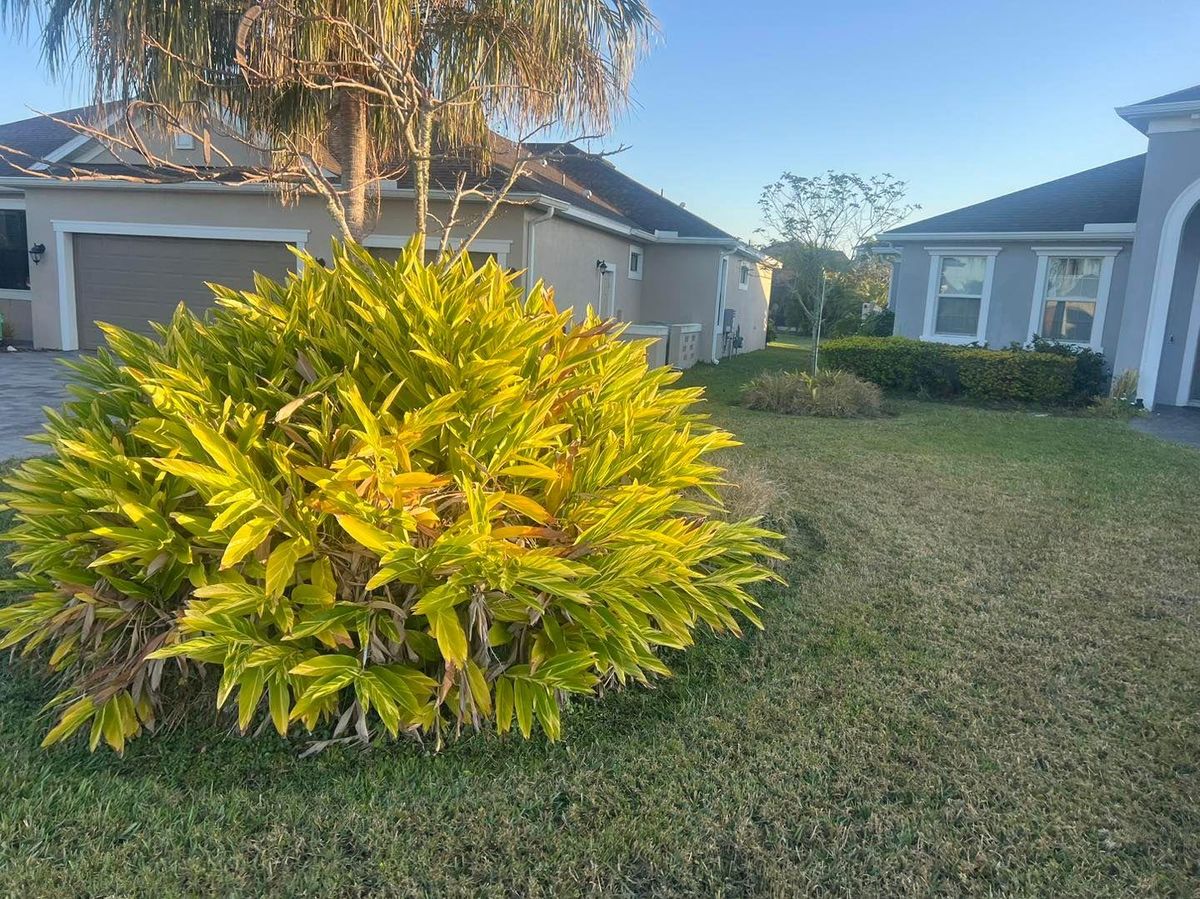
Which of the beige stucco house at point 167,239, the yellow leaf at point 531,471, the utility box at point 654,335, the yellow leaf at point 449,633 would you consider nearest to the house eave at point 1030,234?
the utility box at point 654,335

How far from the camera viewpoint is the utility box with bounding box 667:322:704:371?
57.0 feet

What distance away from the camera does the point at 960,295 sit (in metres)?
15.7

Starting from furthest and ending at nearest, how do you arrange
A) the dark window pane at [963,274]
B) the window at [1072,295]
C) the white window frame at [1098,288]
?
the dark window pane at [963,274], the window at [1072,295], the white window frame at [1098,288]

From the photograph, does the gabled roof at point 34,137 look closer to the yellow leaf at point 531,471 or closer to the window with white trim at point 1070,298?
the yellow leaf at point 531,471

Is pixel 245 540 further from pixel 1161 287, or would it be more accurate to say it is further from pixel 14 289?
pixel 14 289

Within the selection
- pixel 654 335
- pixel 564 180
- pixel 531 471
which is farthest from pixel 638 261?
pixel 531 471

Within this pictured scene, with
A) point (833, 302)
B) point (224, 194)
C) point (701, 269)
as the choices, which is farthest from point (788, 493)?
point (833, 302)

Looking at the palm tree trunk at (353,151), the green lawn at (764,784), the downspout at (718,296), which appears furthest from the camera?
the downspout at (718,296)

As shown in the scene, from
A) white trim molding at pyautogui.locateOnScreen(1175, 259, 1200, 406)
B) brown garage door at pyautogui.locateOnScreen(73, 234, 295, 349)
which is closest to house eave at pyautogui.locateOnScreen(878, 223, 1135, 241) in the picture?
white trim molding at pyautogui.locateOnScreen(1175, 259, 1200, 406)

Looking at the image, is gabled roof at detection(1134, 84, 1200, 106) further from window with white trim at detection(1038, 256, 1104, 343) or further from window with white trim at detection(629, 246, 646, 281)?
window with white trim at detection(629, 246, 646, 281)

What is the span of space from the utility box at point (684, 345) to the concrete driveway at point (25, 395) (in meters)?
10.6

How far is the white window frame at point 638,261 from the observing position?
63.1 feet

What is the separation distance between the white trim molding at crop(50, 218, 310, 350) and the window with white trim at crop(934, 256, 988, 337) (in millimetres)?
11885

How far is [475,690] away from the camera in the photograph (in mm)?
3078
